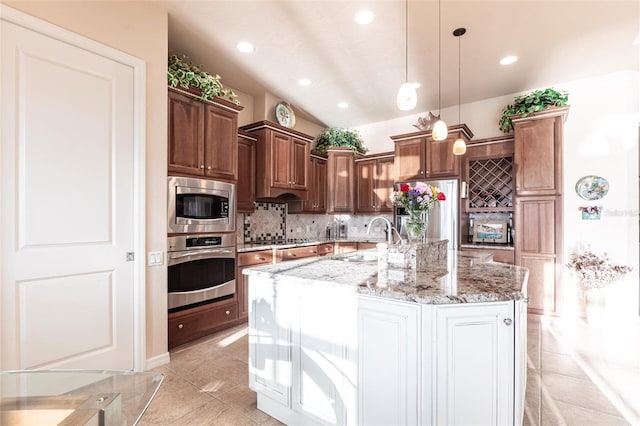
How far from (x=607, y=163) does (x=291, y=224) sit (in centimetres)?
431

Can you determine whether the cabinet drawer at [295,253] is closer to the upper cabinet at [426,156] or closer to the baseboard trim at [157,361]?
the baseboard trim at [157,361]

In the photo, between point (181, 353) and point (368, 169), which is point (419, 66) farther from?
point (181, 353)

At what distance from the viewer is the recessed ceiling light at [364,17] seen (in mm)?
2527

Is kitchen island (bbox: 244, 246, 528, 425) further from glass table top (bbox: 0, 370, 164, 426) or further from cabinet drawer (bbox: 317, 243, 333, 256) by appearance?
cabinet drawer (bbox: 317, 243, 333, 256)

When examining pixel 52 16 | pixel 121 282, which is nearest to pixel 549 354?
pixel 121 282

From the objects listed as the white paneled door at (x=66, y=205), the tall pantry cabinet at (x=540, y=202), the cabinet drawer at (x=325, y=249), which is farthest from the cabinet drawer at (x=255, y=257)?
the tall pantry cabinet at (x=540, y=202)

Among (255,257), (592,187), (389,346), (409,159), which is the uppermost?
(409,159)

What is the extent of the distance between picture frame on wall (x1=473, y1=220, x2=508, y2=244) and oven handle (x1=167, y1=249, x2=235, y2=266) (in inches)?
136

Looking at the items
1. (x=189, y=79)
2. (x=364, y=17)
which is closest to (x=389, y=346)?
(x=364, y=17)

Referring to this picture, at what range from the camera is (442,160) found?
4176 millimetres

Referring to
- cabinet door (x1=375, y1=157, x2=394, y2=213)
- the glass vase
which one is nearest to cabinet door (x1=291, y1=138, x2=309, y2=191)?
Result: cabinet door (x1=375, y1=157, x2=394, y2=213)

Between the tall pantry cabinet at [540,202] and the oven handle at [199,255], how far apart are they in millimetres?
3571

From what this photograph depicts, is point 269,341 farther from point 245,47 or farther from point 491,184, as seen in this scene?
point 491,184

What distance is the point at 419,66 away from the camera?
343 centimetres
